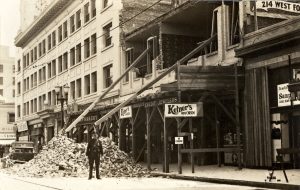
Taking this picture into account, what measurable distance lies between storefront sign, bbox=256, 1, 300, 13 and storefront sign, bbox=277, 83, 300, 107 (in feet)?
14.4

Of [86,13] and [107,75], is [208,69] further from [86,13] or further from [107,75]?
[86,13]

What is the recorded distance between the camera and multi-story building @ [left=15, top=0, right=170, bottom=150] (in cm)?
3747

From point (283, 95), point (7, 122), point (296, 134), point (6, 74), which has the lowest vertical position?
point (296, 134)

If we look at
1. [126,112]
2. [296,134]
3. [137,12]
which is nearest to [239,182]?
[296,134]

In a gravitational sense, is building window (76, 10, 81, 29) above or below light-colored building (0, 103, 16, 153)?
above

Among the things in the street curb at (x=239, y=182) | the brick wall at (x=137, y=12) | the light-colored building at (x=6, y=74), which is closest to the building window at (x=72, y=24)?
the brick wall at (x=137, y=12)

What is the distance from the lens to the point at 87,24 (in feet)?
136

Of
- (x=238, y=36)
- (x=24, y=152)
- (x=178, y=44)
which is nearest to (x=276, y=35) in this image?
(x=238, y=36)

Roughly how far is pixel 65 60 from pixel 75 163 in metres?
24.7

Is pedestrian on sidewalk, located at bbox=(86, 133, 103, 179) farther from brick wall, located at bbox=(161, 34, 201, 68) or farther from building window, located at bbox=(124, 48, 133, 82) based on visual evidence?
building window, located at bbox=(124, 48, 133, 82)

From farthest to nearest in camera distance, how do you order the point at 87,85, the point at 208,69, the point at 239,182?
the point at 87,85 → the point at 208,69 → the point at 239,182

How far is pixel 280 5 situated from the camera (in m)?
23.3

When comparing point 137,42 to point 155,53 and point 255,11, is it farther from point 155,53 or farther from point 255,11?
point 255,11

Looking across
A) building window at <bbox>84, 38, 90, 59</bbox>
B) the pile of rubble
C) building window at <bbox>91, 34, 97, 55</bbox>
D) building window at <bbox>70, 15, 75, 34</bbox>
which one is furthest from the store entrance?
building window at <bbox>70, 15, 75, 34</bbox>
